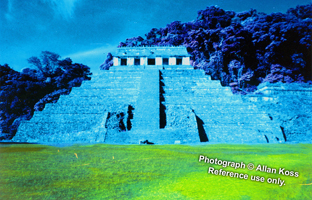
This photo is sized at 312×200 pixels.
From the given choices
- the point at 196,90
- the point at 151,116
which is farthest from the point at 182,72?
the point at 151,116

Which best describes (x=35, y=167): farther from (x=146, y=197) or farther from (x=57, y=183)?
(x=146, y=197)

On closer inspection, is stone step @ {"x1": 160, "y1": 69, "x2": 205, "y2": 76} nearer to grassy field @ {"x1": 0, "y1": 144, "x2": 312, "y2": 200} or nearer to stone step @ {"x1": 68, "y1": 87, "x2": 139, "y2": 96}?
stone step @ {"x1": 68, "y1": 87, "x2": 139, "y2": 96}

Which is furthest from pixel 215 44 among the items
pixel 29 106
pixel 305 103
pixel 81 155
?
pixel 81 155

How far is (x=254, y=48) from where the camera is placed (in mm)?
30438

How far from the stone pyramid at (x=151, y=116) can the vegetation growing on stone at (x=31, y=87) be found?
7174 millimetres

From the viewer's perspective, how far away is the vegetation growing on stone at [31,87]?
2155cm

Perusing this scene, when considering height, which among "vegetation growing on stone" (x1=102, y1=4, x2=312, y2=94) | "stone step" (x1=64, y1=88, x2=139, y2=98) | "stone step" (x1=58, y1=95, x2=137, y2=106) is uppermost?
"vegetation growing on stone" (x1=102, y1=4, x2=312, y2=94)

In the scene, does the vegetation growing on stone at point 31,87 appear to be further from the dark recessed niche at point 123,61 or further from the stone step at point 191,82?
the stone step at point 191,82

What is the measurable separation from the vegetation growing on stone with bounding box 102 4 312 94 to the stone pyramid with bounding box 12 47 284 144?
39.5ft

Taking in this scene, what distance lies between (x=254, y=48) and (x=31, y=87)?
29253 millimetres

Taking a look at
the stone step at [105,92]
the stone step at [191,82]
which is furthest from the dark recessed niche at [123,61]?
the stone step at [105,92]

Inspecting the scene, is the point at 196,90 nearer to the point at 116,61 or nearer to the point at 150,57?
the point at 150,57

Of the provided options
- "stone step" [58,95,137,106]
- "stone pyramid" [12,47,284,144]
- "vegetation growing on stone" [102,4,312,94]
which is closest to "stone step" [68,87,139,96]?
"stone pyramid" [12,47,284,144]

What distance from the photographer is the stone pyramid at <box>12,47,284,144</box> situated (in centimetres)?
1190
